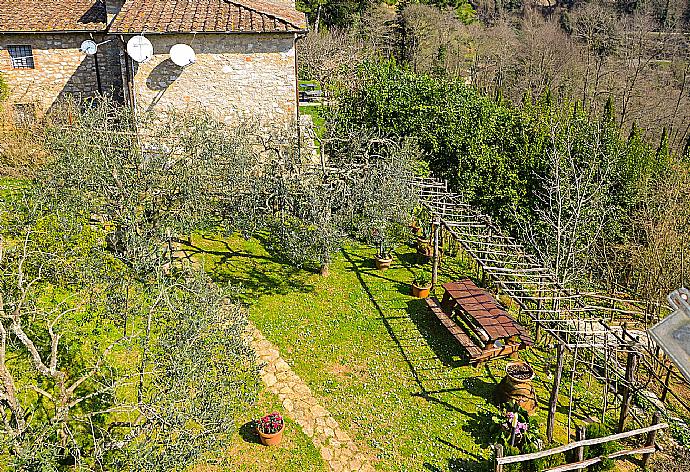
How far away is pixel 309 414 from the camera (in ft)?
31.1

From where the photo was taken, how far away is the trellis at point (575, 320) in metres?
9.30

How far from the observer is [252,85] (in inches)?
652

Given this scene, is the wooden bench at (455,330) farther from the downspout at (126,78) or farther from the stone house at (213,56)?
the downspout at (126,78)

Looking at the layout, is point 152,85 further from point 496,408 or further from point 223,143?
point 496,408

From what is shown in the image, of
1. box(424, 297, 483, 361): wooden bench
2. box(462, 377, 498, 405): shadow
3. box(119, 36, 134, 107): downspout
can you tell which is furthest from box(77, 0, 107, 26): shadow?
box(462, 377, 498, 405): shadow

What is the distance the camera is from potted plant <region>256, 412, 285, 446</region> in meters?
8.61

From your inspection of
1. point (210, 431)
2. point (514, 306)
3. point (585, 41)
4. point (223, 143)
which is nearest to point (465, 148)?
point (514, 306)

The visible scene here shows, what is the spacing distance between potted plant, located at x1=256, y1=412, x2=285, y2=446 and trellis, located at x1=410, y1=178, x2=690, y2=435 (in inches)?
172

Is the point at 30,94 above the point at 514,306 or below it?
above

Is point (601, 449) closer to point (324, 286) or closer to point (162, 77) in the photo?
point (324, 286)

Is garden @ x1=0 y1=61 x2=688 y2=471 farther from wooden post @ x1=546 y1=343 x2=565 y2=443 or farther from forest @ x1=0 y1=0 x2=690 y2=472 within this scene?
wooden post @ x1=546 y1=343 x2=565 y2=443

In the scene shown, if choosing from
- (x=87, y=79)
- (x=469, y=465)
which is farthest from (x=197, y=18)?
(x=469, y=465)

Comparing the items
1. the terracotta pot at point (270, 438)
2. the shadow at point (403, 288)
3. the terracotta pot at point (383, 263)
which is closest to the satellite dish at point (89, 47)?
the terracotta pot at point (383, 263)

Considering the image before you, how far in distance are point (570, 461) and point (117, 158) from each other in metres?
10.4
